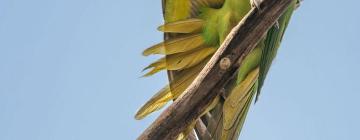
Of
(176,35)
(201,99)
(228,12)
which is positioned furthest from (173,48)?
(201,99)

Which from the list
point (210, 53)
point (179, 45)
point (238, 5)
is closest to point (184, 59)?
point (179, 45)

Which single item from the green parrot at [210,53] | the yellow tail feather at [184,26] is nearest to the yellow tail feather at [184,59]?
the green parrot at [210,53]

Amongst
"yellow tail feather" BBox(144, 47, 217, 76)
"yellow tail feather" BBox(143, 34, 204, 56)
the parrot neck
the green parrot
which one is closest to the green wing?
the green parrot

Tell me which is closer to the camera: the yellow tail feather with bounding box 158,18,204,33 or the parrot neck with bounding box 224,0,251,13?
the parrot neck with bounding box 224,0,251,13

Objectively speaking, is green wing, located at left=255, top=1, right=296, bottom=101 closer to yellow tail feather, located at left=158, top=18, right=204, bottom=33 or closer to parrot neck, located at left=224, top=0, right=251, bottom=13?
parrot neck, located at left=224, top=0, right=251, bottom=13

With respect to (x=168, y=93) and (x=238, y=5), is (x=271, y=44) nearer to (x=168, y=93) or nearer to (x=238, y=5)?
(x=238, y=5)

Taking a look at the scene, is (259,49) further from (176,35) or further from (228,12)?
(176,35)

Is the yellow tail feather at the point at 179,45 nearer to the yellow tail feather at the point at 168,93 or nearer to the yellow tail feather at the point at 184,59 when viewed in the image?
the yellow tail feather at the point at 184,59

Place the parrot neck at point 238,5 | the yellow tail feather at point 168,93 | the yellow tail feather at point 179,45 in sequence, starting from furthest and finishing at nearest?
the yellow tail feather at point 179,45 < the parrot neck at point 238,5 < the yellow tail feather at point 168,93

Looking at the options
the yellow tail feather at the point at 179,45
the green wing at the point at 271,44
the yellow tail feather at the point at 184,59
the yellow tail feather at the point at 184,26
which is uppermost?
the yellow tail feather at the point at 184,26
